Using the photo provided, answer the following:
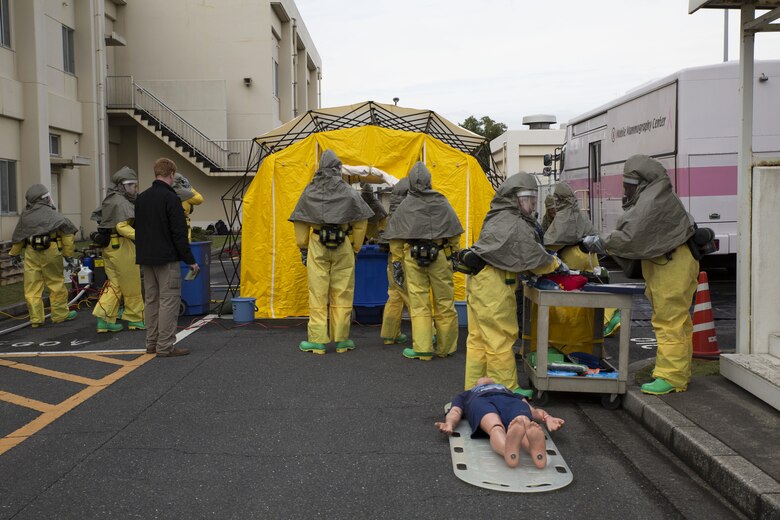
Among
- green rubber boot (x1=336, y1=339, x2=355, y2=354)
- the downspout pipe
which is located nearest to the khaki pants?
green rubber boot (x1=336, y1=339, x2=355, y2=354)

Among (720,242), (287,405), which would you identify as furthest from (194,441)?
(720,242)

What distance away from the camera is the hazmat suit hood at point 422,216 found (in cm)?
843

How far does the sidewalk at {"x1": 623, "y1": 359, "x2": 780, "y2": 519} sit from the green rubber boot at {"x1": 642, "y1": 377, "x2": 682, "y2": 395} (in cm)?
6

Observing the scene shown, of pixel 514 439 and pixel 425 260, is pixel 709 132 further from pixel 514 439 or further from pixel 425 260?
pixel 514 439

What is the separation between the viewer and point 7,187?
19531 mm

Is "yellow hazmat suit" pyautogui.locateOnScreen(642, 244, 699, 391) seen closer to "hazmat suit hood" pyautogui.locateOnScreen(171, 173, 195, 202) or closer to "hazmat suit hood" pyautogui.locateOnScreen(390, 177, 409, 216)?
"hazmat suit hood" pyautogui.locateOnScreen(390, 177, 409, 216)

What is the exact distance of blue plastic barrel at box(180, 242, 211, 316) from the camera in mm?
11586

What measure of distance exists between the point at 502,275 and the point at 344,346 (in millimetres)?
3045

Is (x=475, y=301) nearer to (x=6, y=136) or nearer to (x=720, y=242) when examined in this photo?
(x=720, y=242)

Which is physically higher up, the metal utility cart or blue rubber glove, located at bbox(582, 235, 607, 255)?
blue rubber glove, located at bbox(582, 235, 607, 255)

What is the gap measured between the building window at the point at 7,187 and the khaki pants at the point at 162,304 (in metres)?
12.4

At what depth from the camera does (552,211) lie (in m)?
10.3

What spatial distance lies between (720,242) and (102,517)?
38.4 ft

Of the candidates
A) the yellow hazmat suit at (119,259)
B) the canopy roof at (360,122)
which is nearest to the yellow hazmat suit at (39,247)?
the yellow hazmat suit at (119,259)
